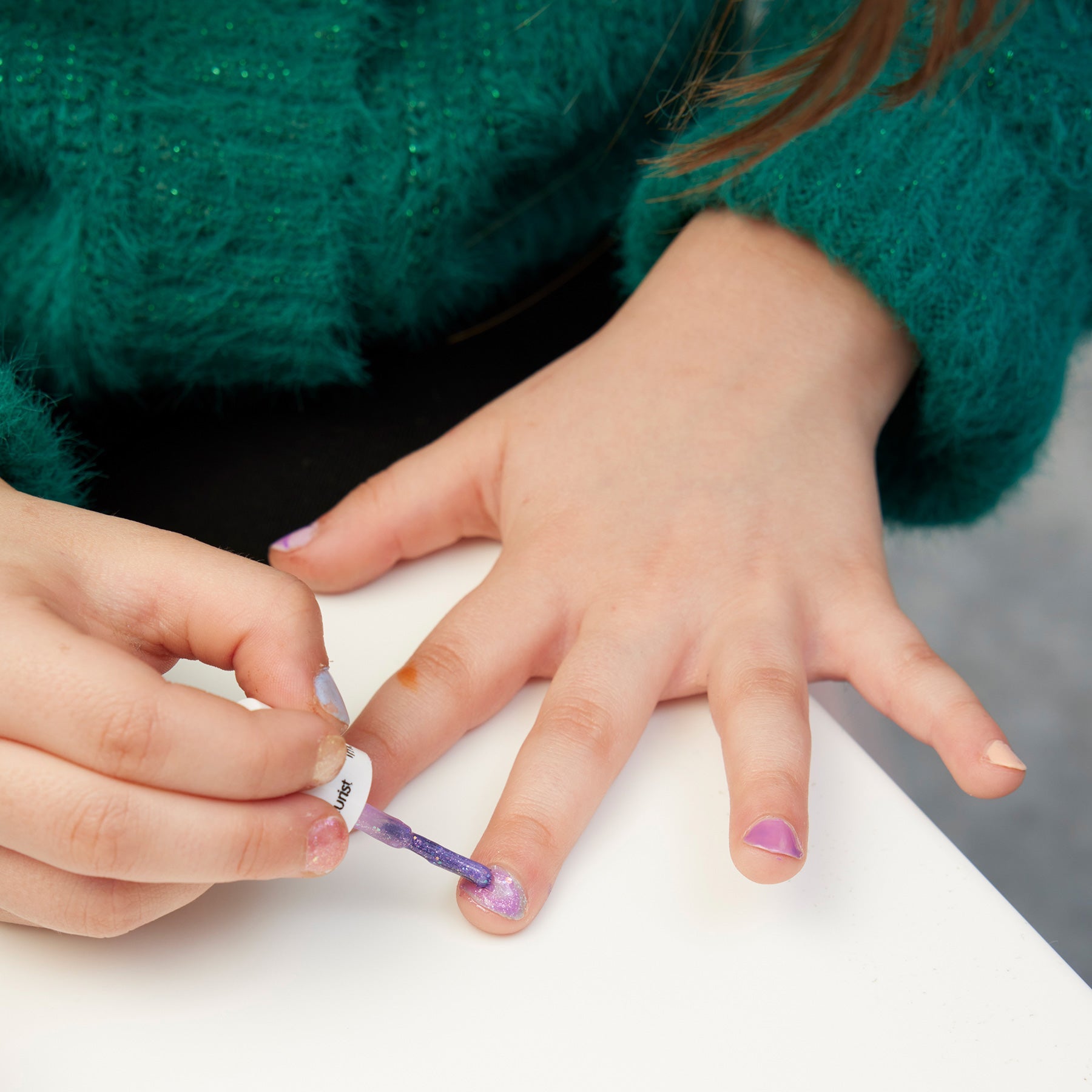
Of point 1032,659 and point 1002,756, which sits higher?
point 1002,756

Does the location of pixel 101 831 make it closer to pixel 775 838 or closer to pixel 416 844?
pixel 416 844

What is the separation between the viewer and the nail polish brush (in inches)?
10.8

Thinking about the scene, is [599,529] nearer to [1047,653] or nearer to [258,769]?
[258,769]

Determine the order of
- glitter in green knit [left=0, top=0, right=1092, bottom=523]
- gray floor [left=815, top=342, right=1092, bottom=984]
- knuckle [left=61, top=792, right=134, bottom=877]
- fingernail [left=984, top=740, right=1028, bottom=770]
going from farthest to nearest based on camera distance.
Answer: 1. gray floor [left=815, top=342, right=1092, bottom=984]
2. glitter in green knit [left=0, top=0, right=1092, bottom=523]
3. fingernail [left=984, top=740, right=1028, bottom=770]
4. knuckle [left=61, top=792, right=134, bottom=877]

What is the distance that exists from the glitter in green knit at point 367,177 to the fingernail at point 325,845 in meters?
0.24

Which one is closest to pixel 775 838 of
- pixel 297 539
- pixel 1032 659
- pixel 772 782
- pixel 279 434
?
pixel 772 782

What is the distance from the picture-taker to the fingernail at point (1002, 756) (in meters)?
0.34

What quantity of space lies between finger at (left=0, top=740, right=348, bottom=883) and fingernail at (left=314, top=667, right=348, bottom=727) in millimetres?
38

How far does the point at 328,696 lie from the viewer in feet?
0.94

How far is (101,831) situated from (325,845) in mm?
60

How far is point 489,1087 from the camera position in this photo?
10.4 inches

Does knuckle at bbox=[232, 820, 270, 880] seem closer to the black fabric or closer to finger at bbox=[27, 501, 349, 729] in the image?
finger at bbox=[27, 501, 349, 729]

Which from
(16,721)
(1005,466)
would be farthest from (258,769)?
(1005,466)

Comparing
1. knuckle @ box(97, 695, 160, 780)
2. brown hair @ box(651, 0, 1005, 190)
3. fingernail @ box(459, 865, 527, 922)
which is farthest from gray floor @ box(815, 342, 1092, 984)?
knuckle @ box(97, 695, 160, 780)
